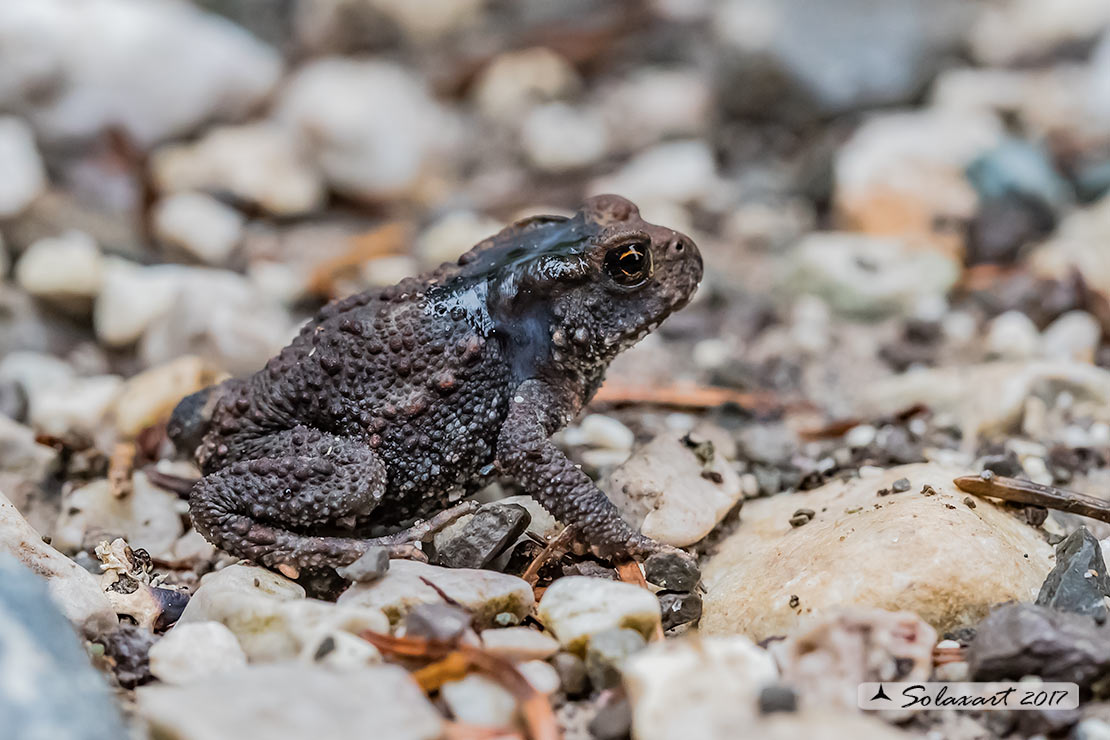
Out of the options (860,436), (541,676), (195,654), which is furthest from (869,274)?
(195,654)

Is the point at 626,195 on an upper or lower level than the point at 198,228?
upper

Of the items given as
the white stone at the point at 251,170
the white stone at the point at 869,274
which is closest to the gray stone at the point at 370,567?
the white stone at the point at 869,274

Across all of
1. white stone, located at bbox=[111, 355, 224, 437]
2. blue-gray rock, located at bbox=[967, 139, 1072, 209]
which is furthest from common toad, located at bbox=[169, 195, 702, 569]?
blue-gray rock, located at bbox=[967, 139, 1072, 209]

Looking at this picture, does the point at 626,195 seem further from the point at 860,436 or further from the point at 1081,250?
the point at 860,436

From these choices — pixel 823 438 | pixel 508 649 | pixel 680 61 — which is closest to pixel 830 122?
pixel 680 61

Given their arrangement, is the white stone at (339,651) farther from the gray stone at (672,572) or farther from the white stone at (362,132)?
the white stone at (362,132)

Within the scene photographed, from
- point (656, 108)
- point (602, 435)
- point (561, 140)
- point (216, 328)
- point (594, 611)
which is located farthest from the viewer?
point (656, 108)

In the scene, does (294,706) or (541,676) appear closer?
(294,706)

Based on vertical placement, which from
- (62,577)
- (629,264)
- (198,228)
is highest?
(629,264)

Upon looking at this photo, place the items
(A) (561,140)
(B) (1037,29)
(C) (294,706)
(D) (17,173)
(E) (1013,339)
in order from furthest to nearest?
(B) (1037,29) → (A) (561,140) → (D) (17,173) → (E) (1013,339) → (C) (294,706)
